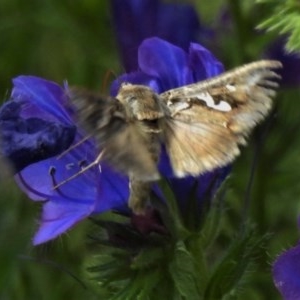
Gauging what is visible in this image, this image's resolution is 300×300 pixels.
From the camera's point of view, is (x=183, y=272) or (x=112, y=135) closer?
(x=112, y=135)

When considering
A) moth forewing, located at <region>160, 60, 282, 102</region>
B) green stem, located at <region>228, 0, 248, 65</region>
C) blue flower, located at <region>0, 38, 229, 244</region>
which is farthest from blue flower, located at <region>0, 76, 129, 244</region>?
green stem, located at <region>228, 0, 248, 65</region>

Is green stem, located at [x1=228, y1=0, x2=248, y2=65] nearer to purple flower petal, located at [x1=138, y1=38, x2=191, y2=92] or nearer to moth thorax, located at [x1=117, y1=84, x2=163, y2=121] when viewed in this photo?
purple flower petal, located at [x1=138, y1=38, x2=191, y2=92]

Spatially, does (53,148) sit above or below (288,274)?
above

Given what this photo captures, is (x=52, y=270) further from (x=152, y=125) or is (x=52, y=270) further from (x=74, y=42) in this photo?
(x=152, y=125)

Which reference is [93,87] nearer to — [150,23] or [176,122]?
[150,23]

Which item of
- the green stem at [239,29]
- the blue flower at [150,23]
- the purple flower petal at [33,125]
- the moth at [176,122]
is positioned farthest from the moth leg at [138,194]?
the green stem at [239,29]

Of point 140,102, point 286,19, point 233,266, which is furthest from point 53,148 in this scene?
point 286,19

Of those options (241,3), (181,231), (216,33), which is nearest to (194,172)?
(181,231)

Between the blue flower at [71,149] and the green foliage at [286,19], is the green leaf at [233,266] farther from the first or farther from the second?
the green foliage at [286,19]
